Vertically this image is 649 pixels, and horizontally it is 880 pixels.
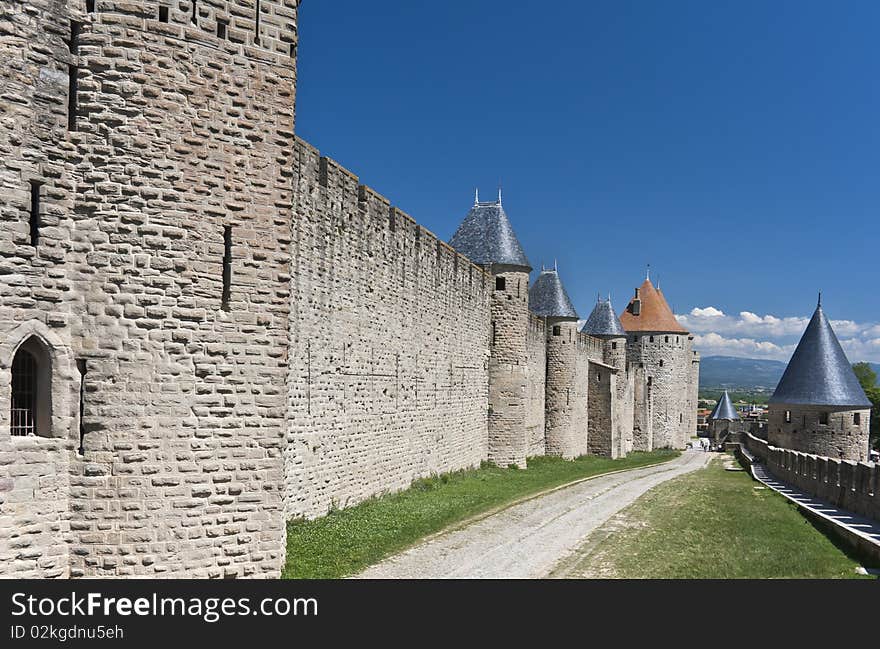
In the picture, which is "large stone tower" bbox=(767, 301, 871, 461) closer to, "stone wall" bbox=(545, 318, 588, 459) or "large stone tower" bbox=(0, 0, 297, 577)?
"stone wall" bbox=(545, 318, 588, 459)

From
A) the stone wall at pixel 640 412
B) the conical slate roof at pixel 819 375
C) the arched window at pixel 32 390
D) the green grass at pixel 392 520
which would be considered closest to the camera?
the arched window at pixel 32 390

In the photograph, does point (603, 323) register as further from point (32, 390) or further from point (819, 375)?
point (32, 390)

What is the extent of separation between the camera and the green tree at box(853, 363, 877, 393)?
6006 cm

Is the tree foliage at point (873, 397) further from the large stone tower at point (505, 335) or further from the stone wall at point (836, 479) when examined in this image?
the large stone tower at point (505, 335)

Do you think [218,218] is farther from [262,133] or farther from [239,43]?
[239,43]

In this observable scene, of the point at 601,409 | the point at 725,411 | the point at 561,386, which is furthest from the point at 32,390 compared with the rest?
the point at 725,411

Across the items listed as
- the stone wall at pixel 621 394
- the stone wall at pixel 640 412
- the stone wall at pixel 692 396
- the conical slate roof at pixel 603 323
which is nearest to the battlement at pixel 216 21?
the stone wall at pixel 621 394

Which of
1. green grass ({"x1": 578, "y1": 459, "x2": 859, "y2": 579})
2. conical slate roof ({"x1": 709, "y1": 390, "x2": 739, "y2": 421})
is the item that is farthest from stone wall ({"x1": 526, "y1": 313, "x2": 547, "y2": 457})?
conical slate roof ({"x1": 709, "y1": 390, "x2": 739, "y2": 421})

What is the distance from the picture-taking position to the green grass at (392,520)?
9.52m

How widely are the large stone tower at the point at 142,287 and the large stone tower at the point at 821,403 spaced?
2450 centimetres

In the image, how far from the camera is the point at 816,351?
27203mm

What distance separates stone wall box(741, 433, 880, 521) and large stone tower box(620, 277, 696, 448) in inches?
921

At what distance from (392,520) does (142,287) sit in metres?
7.60
